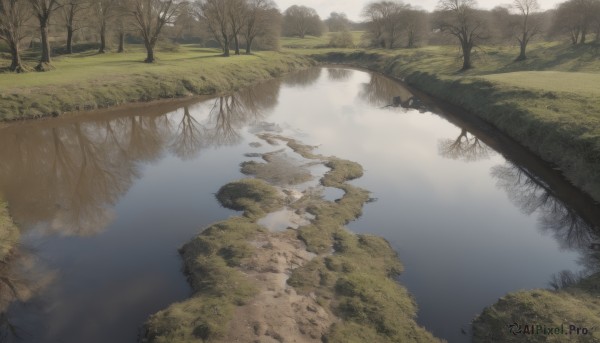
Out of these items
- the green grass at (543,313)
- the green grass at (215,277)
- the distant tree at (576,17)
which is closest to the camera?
the green grass at (543,313)

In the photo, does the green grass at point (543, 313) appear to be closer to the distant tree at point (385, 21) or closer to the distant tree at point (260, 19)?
the distant tree at point (260, 19)

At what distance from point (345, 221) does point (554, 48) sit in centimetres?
5443

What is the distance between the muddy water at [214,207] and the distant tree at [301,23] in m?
93.2

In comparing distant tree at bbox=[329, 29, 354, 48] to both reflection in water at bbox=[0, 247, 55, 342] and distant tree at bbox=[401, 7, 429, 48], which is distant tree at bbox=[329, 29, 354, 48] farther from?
reflection in water at bbox=[0, 247, 55, 342]

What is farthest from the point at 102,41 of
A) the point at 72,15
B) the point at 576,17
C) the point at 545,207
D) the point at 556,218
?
the point at 576,17

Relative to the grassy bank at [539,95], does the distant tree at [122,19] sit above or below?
above

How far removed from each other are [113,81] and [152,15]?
52.4ft

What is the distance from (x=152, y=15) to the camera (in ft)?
164

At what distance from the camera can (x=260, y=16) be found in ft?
226

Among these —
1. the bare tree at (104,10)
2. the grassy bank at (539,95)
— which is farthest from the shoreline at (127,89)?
the grassy bank at (539,95)

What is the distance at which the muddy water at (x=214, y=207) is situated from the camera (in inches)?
468

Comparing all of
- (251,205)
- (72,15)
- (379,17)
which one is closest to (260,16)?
(72,15)

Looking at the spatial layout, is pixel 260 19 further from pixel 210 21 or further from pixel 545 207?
pixel 545 207

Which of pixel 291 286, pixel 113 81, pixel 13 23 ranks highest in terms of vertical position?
pixel 13 23
